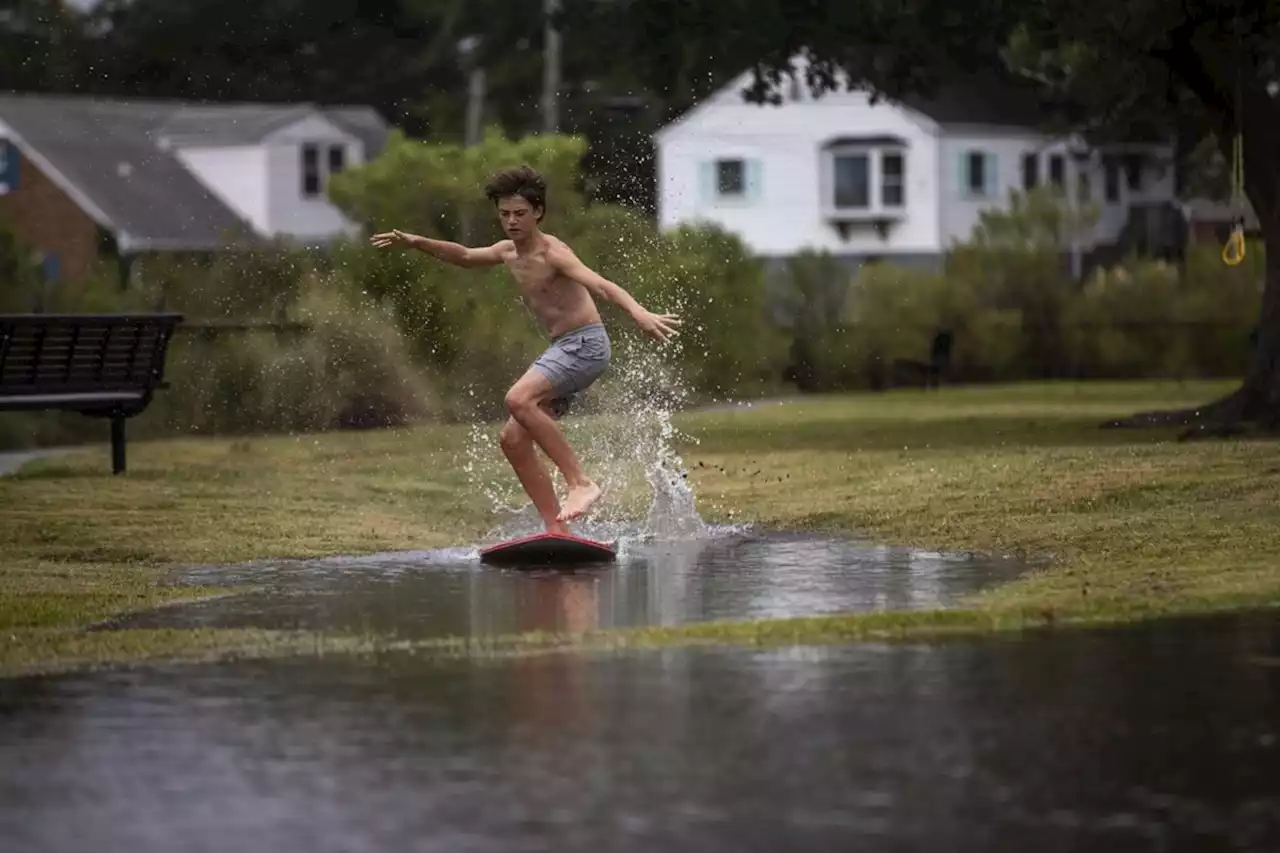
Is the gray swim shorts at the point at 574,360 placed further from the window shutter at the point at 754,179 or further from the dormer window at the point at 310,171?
the window shutter at the point at 754,179

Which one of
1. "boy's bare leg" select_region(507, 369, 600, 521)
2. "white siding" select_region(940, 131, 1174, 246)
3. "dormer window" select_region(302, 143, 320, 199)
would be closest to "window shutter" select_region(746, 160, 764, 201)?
"white siding" select_region(940, 131, 1174, 246)

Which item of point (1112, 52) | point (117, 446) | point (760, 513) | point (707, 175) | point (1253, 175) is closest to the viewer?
point (760, 513)

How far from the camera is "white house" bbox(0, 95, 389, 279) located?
6144 cm

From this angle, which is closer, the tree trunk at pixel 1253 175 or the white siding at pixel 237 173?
the tree trunk at pixel 1253 175

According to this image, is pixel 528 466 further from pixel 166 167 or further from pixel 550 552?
pixel 166 167

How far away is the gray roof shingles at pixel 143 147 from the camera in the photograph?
61969mm

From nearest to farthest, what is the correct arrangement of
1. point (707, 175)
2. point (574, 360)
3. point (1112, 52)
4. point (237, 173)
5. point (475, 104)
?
point (574, 360) → point (1112, 52) → point (475, 104) → point (237, 173) → point (707, 175)

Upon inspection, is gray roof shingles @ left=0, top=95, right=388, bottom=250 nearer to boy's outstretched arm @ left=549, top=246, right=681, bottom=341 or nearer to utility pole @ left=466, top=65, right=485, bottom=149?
utility pole @ left=466, top=65, right=485, bottom=149

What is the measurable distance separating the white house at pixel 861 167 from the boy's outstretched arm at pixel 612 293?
183 feet

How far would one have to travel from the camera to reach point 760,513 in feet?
53.9

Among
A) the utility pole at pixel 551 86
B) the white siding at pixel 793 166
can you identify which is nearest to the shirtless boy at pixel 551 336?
the utility pole at pixel 551 86

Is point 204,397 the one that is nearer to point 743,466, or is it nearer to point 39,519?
point 743,466

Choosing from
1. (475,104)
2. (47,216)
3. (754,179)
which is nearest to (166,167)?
(47,216)

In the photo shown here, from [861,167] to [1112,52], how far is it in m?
46.9
